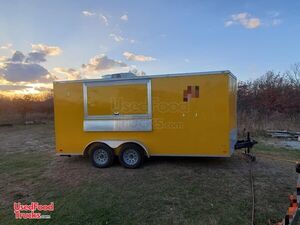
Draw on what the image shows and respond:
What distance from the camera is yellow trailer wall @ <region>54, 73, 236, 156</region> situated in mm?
5922

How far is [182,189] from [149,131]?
6.24 ft

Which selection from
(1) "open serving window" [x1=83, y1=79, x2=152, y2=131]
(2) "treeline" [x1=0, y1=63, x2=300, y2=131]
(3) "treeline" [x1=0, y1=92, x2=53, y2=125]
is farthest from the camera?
(3) "treeline" [x1=0, y1=92, x2=53, y2=125]

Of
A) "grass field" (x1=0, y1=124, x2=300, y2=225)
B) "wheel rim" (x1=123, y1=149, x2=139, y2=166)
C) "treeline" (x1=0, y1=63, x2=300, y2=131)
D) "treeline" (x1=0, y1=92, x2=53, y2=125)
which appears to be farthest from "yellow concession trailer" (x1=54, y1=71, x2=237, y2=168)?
"treeline" (x1=0, y1=92, x2=53, y2=125)

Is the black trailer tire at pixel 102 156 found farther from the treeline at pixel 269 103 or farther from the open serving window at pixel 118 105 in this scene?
the treeline at pixel 269 103

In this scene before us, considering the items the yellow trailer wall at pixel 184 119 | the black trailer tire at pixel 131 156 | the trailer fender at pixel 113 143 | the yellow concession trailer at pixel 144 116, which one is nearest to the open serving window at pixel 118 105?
the yellow concession trailer at pixel 144 116

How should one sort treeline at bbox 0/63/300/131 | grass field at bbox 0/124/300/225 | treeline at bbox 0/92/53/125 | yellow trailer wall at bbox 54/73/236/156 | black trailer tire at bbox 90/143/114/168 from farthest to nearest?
treeline at bbox 0/92/53/125
treeline at bbox 0/63/300/131
black trailer tire at bbox 90/143/114/168
yellow trailer wall at bbox 54/73/236/156
grass field at bbox 0/124/300/225

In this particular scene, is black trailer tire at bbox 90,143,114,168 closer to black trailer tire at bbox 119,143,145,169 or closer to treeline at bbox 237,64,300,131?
black trailer tire at bbox 119,143,145,169

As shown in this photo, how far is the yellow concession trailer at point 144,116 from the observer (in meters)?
5.97

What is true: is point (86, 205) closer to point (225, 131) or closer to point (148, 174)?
point (148, 174)

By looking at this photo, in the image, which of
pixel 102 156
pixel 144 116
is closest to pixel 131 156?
pixel 102 156

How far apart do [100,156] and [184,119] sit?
2644 millimetres

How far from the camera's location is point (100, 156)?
6809 mm

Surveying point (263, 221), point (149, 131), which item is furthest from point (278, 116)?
point (263, 221)

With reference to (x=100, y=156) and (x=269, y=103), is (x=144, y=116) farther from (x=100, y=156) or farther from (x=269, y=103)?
(x=269, y=103)
